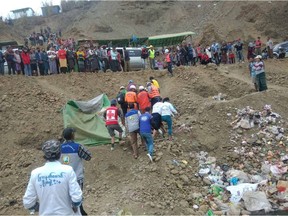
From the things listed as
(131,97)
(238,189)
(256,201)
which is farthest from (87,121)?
(256,201)

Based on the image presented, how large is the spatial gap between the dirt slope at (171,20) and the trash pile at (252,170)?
20760 mm

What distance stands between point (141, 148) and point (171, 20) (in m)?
35.2

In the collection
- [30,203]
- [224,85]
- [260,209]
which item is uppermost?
[30,203]

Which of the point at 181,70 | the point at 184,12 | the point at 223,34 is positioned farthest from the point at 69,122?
the point at 184,12

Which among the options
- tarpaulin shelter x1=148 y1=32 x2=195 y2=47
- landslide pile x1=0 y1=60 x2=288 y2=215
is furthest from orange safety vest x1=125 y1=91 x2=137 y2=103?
tarpaulin shelter x1=148 y1=32 x2=195 y2=47

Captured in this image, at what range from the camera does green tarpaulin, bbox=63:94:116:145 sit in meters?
12.1

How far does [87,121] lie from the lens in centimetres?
1259

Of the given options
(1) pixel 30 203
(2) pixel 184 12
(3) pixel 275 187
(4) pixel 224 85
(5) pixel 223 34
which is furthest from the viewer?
(2) pixel 184 12

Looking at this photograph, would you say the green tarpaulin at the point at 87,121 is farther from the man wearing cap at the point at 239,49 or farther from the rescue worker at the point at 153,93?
the man wearing cap at the point at 239,49

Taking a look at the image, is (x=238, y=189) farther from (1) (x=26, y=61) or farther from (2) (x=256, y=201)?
(1) (x=26, y=61)

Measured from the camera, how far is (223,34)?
115 ft

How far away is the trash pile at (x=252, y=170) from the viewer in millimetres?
9711

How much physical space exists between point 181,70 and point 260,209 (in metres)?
10.2

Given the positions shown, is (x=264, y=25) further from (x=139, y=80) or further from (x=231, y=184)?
(x=231, y=184)
